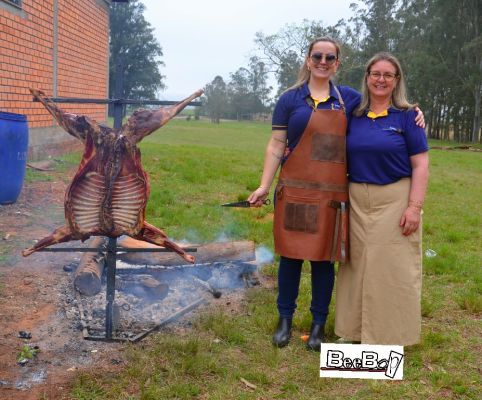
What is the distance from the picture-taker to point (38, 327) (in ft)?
11.4

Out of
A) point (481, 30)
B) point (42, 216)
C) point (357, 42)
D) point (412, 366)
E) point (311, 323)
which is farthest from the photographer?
point (357, 42)

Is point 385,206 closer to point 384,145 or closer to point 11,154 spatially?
point 384,145

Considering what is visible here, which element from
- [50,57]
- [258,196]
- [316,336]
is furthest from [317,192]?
[50,57]

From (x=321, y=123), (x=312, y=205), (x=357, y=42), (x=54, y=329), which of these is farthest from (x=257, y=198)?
(x=357, y=42)

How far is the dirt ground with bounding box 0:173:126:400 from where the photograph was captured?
2.88m

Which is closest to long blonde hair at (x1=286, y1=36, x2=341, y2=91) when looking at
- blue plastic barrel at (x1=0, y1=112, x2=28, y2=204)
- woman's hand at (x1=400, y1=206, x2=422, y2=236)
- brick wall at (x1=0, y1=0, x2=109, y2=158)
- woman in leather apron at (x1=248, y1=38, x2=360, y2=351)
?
woman in leather apron at (x1=248, y1=38, x2=360, y2=351)

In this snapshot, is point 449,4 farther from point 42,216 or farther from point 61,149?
point 42,216

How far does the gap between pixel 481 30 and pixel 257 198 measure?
3451 centimetres

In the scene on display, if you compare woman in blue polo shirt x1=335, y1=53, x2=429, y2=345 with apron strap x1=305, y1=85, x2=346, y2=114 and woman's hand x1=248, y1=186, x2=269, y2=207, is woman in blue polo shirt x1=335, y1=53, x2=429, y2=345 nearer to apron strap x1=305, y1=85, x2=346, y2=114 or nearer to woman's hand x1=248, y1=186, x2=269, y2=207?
apron strap x1=305, y1=85, x2=346, y2=114

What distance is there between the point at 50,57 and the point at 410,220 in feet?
26.0

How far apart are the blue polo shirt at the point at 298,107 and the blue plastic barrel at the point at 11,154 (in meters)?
3.92

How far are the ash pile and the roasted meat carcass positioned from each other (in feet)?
2.23

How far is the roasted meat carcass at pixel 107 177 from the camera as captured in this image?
310 cm

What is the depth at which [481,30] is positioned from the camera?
32.8 meters
